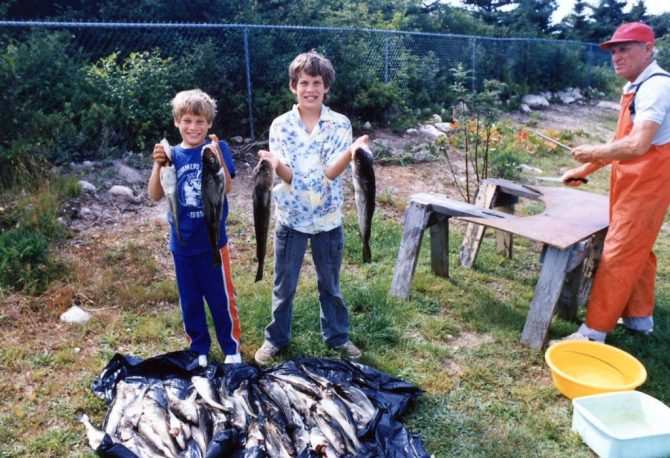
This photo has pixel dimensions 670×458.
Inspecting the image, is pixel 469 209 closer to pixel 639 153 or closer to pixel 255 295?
Answer: pixel 639 153

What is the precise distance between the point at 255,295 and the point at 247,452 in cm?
216

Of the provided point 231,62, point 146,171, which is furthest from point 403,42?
point 146,171

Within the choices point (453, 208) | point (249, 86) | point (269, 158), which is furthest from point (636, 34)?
point (249, 86)

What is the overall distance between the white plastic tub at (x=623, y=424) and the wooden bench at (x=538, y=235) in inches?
36.0

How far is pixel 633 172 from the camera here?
418cm

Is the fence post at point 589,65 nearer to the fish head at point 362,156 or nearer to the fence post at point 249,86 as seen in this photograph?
the fence post at point 249,86

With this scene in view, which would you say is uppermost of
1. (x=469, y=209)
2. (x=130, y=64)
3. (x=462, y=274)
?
(x=130, y=64)

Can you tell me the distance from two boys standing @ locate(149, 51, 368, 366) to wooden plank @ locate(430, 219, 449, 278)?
1805 millimetres

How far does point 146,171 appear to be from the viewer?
8.23 m

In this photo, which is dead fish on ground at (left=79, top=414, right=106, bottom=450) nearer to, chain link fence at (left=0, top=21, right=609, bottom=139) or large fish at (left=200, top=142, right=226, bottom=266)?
large fish at (left=200, top=142, right=226, bottom=266)

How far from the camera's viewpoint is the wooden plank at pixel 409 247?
5.13 metres

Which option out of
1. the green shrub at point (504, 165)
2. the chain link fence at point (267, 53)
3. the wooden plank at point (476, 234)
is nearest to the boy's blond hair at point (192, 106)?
the wooden plank at point (476, 234)

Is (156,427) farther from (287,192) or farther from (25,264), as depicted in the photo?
(25,264)

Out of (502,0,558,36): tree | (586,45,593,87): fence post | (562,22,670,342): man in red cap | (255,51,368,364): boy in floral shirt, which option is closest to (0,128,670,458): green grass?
(562,22,670,342): man in red cap
